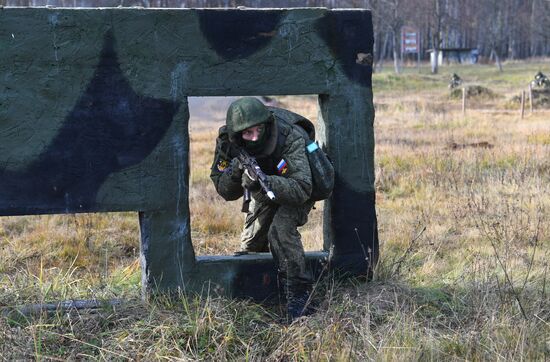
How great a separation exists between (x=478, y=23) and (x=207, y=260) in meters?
62.2

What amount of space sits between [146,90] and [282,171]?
927 mm

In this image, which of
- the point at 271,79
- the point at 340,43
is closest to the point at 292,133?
the point at 271,79

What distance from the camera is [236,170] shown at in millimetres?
4258

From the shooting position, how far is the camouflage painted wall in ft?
14.0

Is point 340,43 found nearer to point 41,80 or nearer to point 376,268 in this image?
point 376,268

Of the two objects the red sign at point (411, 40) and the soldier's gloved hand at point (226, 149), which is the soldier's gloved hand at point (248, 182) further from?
the red sign at point (411, 40)

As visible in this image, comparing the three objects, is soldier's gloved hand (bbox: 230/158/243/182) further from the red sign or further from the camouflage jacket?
the red sign

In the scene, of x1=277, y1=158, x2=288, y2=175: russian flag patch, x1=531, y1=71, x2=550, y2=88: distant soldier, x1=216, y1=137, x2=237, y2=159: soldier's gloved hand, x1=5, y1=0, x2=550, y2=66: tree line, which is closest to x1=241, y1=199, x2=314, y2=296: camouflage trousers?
x1=277, y1=158, x2=288, y2=175: russian flag patch

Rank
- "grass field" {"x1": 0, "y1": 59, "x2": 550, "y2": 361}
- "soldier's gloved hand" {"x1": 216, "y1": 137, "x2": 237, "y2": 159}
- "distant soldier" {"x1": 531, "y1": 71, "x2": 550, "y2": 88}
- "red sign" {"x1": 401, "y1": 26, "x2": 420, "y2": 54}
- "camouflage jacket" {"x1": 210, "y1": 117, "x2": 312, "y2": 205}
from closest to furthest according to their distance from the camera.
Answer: "grass field" {"x1": 0, "y1": 59, "x2": 550, "y2": 361}
"camouflage jacket" {"x1": 210, "y1": 117, "x2": 312, "y2": 205}
"soldier's gloved hand" {"x1": 216, "y1": 137, "x2": 237, "y2": 159}
"distant soldier" {"x1": 531, "y1": 71, "x2": 550, "y2": 88}
"red sign" {"x1": 401, "y1": 26, "x2": 420, "y2": 54}

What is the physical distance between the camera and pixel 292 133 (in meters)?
4.36

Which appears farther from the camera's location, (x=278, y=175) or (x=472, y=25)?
(x=472, y=25)

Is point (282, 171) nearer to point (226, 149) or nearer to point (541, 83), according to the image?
point (226, 149)

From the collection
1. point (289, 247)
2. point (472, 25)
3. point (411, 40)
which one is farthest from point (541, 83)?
point (472, 25)

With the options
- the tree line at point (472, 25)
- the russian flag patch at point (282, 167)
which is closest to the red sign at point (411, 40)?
the tree line at point (472, 25)
